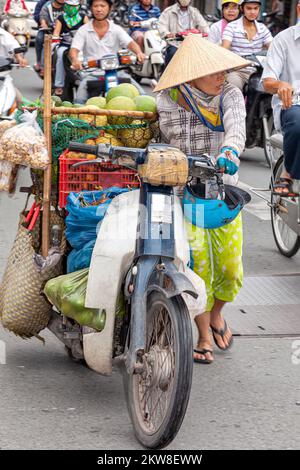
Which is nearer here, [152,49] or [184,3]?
[184,3]

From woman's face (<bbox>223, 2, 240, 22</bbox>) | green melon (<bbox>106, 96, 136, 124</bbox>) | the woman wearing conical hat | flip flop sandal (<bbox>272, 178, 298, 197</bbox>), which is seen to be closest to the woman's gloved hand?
the woman wearing conical hat

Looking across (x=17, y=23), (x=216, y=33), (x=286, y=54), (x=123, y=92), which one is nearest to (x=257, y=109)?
(x=216, y=33)

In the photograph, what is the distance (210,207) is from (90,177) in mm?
612

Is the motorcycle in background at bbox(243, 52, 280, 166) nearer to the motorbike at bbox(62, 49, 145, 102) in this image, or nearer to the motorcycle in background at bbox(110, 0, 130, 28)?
the motorbike at bbox(62, 49, 145, 102)

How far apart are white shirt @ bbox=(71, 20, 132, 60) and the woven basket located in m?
7.77

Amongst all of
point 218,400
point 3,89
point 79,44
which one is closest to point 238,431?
point 218,400

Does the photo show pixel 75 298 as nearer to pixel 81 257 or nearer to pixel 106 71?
pixel 81 257

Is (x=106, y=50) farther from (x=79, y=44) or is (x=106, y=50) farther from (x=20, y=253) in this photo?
(x=20, y=253)

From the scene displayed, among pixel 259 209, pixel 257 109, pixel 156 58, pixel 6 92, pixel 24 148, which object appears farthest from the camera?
pixel 156 58

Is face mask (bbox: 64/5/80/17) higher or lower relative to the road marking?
higher

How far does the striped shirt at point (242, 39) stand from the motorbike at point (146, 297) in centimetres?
824

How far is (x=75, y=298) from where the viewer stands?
4602 mm

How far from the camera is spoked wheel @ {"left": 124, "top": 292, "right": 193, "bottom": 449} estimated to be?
4047 mm

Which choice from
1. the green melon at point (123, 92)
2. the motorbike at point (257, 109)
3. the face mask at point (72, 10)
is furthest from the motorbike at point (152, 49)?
the green melon at point (123, 92)
